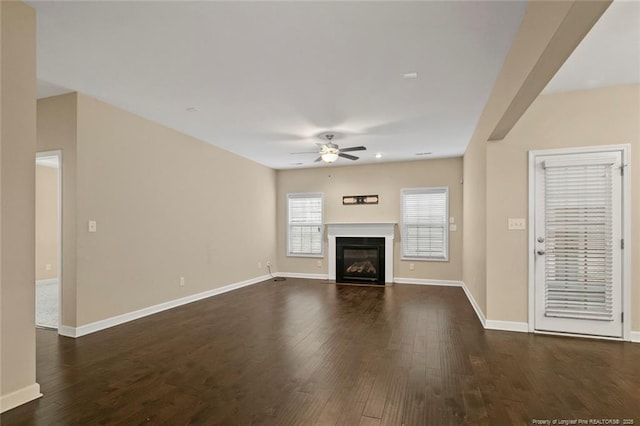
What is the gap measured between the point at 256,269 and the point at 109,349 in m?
4.15

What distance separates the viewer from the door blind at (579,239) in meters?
3.54

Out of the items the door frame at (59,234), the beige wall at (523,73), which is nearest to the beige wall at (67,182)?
the door frame at (59,234)

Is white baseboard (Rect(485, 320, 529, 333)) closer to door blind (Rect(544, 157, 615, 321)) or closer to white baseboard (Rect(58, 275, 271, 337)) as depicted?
door blind (Rect(544, 157, 615, 321))

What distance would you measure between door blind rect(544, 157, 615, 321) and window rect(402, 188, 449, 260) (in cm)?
331

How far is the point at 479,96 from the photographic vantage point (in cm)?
374

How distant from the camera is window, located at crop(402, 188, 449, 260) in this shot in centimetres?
709

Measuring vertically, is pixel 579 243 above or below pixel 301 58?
below

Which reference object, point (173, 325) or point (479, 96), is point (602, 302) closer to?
point (479, 96)

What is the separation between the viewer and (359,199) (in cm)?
772

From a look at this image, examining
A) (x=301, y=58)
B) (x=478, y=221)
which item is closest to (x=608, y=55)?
(x=478, y=221)

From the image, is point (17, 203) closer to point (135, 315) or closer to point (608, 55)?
point (135, 315)

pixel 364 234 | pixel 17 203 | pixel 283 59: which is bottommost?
pixel 364 234

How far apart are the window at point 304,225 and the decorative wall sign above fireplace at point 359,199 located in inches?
26.3

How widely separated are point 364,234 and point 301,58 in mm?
5107
